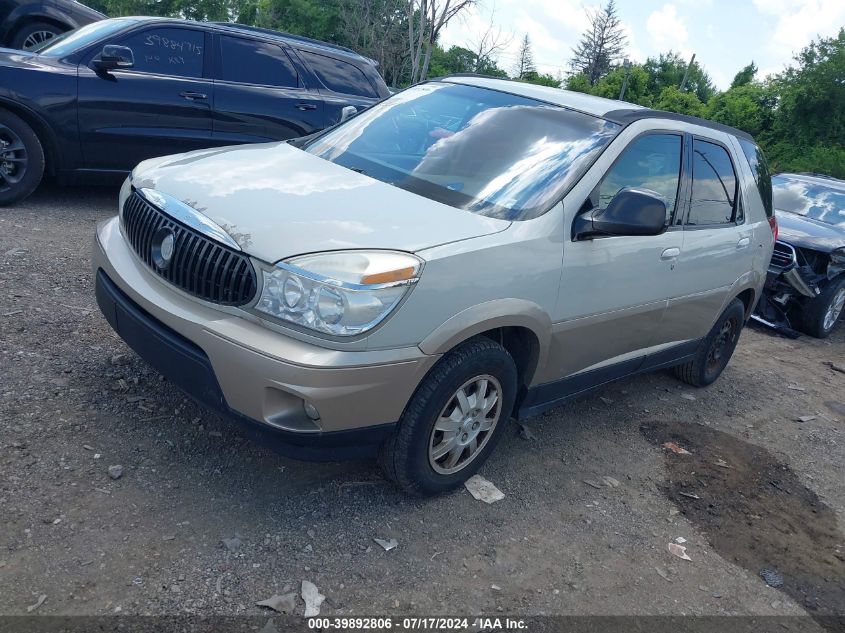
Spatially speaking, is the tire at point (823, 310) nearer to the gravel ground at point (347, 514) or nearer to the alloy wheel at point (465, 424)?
the gravel ground at point (347, 514)

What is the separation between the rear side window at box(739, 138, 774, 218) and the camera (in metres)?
5.37

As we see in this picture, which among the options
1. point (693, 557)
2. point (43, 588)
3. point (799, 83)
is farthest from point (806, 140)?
point (43, 588)

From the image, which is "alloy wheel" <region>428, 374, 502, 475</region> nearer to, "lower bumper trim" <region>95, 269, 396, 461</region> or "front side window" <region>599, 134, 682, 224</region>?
"lower bumper trim" <region>95, 269, 396, 461</region>

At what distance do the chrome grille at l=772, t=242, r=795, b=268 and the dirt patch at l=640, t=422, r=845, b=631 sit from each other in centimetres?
373

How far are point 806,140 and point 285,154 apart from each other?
24016mm

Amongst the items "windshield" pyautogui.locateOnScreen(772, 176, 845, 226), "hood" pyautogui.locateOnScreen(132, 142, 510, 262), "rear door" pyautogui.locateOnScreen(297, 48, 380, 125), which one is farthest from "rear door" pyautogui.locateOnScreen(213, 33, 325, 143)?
"windshield" pyautogui.locateOnScreen(772, 176, 845, 226)

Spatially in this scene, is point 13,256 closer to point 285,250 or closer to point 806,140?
point 285,250

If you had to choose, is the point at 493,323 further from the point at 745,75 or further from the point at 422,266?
the point at 745,75

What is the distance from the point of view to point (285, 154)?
4.00 m

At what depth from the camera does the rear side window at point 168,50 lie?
6.82m

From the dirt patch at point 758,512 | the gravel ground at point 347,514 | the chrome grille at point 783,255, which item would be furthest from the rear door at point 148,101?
the chrome grille at point 783,255

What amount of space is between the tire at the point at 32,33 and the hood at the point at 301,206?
708 cm

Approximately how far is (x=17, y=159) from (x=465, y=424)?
190 inches

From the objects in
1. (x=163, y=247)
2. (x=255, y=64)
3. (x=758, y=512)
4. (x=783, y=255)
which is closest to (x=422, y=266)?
(x=163, y=247)
